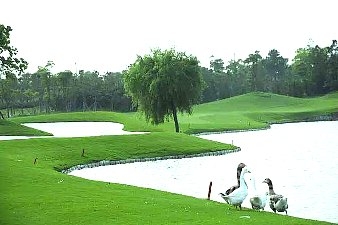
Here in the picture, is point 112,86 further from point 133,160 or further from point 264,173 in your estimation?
point 264,173

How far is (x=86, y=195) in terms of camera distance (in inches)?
1007

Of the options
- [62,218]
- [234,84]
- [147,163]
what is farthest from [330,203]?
[234,84]

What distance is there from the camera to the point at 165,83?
7400cm

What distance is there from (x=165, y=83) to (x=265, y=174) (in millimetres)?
34205

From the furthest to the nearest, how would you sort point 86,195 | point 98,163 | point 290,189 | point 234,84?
1. point 234,84
2. point 98,163
3. point 290,189
4. point 86,195

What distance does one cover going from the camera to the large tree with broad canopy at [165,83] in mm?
74125

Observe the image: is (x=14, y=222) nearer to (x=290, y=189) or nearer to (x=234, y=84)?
(x=290, y=189)

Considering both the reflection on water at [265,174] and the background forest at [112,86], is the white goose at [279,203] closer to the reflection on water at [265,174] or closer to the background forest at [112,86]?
the reflection on water at [265,174]

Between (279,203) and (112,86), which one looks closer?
(279,203)

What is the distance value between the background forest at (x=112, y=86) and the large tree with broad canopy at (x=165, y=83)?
207 feet

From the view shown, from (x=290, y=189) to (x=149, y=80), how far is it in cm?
4408

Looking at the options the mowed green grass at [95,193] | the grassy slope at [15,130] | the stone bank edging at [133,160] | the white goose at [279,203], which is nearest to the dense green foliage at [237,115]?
the grassy slope at [15,130]

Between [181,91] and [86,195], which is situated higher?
[181,91]

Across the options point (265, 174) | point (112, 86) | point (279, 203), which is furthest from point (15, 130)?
point (112, 86)
